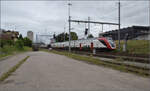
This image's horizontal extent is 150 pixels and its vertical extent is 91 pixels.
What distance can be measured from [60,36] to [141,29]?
45.6m

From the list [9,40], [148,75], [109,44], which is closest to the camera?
[148,75]

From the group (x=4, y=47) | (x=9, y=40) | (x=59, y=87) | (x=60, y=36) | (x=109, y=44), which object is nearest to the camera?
(x=59, y=87)

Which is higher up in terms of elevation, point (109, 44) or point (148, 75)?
point (109, 44)

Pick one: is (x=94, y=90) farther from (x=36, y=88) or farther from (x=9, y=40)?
(x=9, y=40)

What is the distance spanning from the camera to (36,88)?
5.09m

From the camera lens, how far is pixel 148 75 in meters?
7.60

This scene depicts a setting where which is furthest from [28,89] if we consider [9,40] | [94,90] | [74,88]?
[9,40]

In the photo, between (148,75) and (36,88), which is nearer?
(36,88)

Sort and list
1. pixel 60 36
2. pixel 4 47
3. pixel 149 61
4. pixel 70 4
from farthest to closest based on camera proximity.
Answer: pixel 60 36, pixel 70 4, pixel 4 47, pixel 149 61

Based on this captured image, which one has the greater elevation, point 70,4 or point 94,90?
point 70,4

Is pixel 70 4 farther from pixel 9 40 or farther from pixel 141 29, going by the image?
pixel 141 29

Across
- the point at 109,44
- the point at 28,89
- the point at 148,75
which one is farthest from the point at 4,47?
the point at 148,75

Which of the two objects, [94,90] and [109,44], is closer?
[94,90]

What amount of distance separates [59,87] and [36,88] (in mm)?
877
